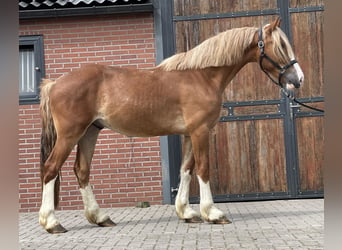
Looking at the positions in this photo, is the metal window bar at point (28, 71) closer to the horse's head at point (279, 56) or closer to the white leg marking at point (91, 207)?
the white leg marking at point (91, 207)

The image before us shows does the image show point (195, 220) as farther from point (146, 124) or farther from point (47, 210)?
point (47, 210)

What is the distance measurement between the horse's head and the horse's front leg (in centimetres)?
103

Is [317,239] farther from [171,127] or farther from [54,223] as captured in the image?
[54,223]

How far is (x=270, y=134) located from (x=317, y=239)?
132 inches

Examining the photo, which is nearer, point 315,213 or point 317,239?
point 317,239

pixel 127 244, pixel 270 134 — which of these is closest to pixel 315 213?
pixel 270 134

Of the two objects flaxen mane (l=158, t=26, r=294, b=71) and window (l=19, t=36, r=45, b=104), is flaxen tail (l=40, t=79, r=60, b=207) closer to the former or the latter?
flaxen mane (l=158, t=26, r=294, b=71)

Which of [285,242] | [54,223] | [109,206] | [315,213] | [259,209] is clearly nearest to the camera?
[285,242]

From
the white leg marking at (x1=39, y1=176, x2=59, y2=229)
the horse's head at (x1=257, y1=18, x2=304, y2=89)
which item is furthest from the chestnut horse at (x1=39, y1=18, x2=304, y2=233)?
the white leg marking at (x1=39, y1=176, x2=59, y2=229)

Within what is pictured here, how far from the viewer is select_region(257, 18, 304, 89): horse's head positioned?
477cm

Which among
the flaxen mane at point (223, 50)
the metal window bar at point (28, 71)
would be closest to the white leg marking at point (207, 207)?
the flaxen mane at point (223, 50)

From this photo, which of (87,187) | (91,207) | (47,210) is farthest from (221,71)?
(47,210)

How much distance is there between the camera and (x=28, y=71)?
23.4 feet
